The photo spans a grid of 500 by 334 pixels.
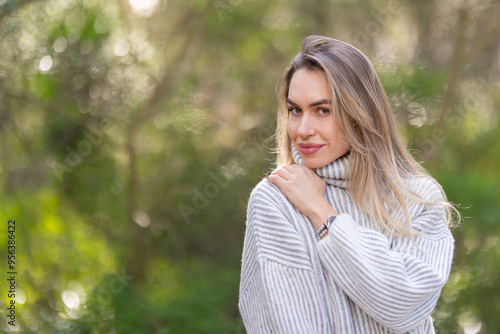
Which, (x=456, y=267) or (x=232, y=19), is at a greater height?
(x=232, y=19)

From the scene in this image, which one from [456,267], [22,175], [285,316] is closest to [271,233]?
[285,316]

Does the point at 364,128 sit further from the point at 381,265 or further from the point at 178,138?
the point at 178,138

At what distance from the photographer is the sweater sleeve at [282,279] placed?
64.6 inches

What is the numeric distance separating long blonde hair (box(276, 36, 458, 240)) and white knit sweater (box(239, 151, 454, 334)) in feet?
0.15

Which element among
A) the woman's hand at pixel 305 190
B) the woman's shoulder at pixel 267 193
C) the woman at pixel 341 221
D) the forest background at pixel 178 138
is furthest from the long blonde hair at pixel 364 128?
the forest background at pixel 178 138

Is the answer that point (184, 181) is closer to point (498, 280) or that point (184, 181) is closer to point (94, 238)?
point (94, 238)

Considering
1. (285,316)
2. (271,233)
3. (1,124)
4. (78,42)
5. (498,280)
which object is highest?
(78,42)

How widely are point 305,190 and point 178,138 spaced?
2395mm

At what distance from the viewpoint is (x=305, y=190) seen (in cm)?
177

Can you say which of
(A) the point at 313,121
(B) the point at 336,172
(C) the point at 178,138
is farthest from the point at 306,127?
(C) the point at 178,138

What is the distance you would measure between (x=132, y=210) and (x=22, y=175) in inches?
30.7

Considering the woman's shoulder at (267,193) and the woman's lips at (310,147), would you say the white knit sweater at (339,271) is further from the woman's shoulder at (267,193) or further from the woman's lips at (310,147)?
the woman's lips at (310,147)

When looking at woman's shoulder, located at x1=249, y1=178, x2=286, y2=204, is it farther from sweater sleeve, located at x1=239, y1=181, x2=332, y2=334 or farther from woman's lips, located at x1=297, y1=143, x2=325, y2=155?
woman's lips, located at x1=297, y1=143, x2=325, y2=155

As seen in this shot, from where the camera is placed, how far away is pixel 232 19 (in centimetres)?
429
